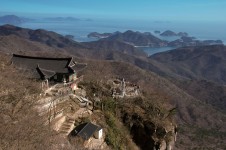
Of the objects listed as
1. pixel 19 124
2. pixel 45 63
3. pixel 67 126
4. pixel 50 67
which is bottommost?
pixel 67 126

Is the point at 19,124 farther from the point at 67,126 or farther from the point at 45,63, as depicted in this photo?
the point at 45,63

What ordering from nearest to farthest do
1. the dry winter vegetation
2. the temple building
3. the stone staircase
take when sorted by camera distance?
the dry winter vegetation
the stone staircase
the temple building

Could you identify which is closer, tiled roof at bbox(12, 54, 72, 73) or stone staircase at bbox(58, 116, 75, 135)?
stone staircase at bbox(58, 116, 75, 135)

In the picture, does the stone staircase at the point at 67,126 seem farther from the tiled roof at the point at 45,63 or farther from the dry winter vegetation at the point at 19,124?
the tiled roof at the point at 45,63

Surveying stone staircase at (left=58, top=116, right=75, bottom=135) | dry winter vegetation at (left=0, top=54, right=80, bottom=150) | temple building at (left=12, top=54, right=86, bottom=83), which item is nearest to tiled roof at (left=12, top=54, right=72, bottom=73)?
temple building at (left=12, top=54, right=86, bottom=83)

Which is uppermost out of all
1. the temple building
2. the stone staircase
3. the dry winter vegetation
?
the dry winter vegetation

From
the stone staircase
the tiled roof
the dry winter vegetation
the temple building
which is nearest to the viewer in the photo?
the dry winter vegetation

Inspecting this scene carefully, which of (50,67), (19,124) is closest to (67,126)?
(19,124)

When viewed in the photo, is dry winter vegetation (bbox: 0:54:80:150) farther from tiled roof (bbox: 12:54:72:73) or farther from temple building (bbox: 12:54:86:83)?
tiled roof (bbox: 12:54:72:73)

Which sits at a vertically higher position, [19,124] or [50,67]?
[19,124]
